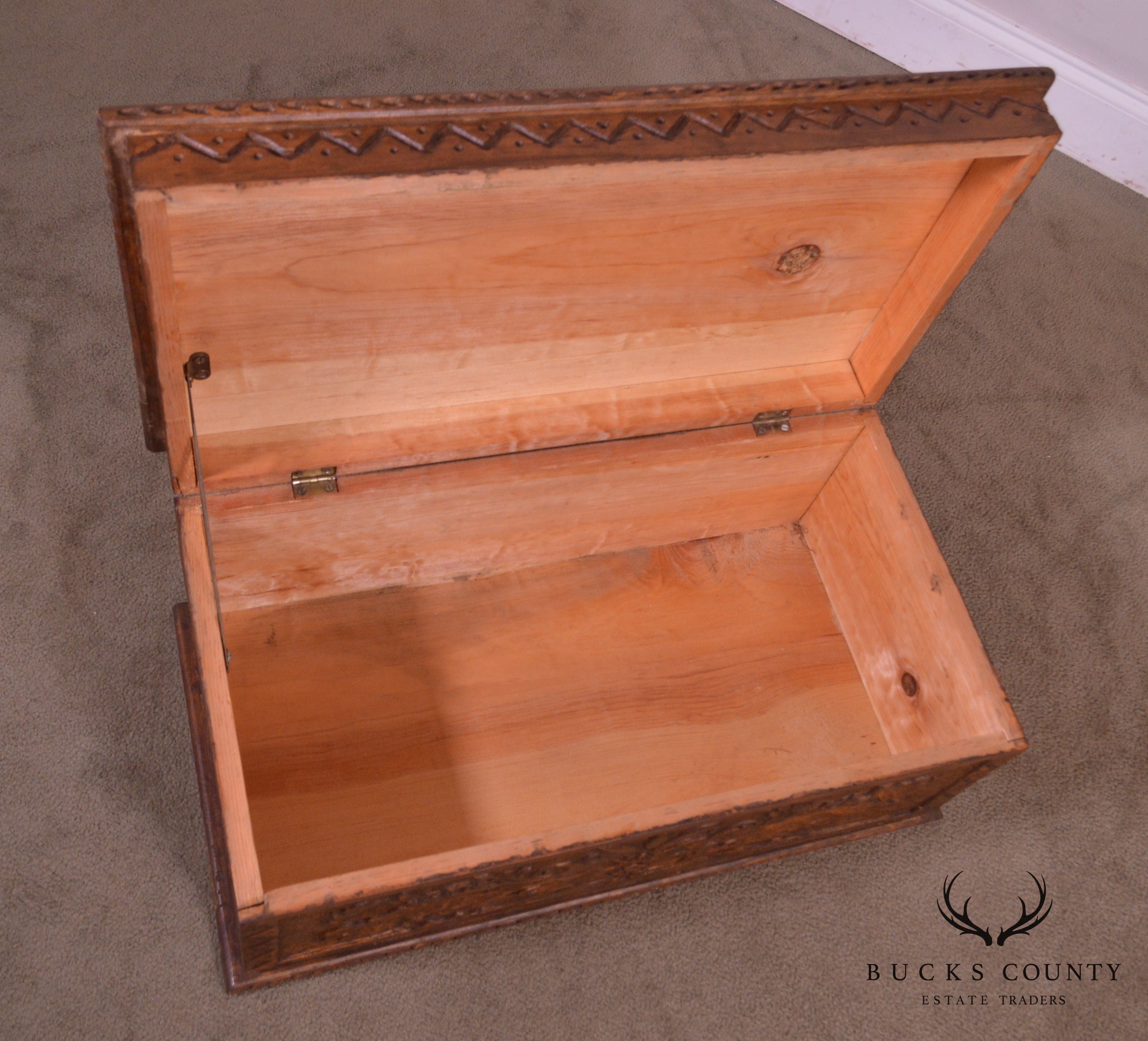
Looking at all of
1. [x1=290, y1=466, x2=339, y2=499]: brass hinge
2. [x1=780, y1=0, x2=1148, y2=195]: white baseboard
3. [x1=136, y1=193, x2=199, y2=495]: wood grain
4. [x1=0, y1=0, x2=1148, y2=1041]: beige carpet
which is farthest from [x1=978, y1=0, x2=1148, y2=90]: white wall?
[x1=136, y1=193, x2=199, y2=495]: wood grain

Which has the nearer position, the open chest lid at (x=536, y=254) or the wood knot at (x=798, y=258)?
the open chest lid at (x=536, y=254)

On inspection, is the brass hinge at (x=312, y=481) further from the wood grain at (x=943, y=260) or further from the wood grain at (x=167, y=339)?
the wood grain at (x=943, y=260)

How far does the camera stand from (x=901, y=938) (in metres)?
1.44

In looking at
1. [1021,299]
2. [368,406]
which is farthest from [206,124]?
[1021,299]

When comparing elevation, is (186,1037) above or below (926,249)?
below

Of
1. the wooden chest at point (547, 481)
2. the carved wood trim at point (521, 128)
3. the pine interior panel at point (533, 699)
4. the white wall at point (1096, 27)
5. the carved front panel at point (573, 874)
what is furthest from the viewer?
the white wall at point (1096, 27)

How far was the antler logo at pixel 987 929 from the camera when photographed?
146 cm

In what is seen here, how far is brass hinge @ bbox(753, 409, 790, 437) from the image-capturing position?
1.43 m

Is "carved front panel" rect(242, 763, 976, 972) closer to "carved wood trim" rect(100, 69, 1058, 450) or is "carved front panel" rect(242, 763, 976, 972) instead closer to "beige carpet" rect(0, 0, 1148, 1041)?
"beige carpet" rect(0, 0, 1148, 1041)

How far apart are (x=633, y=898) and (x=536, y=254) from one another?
822 mm

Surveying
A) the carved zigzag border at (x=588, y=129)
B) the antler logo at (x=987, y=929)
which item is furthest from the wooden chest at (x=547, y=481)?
the antler logo at (x=987, y=929)

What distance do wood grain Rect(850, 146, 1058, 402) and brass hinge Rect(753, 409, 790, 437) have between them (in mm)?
123

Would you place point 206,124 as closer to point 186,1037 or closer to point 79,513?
point 79,513

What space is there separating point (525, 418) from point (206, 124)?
55 cm
